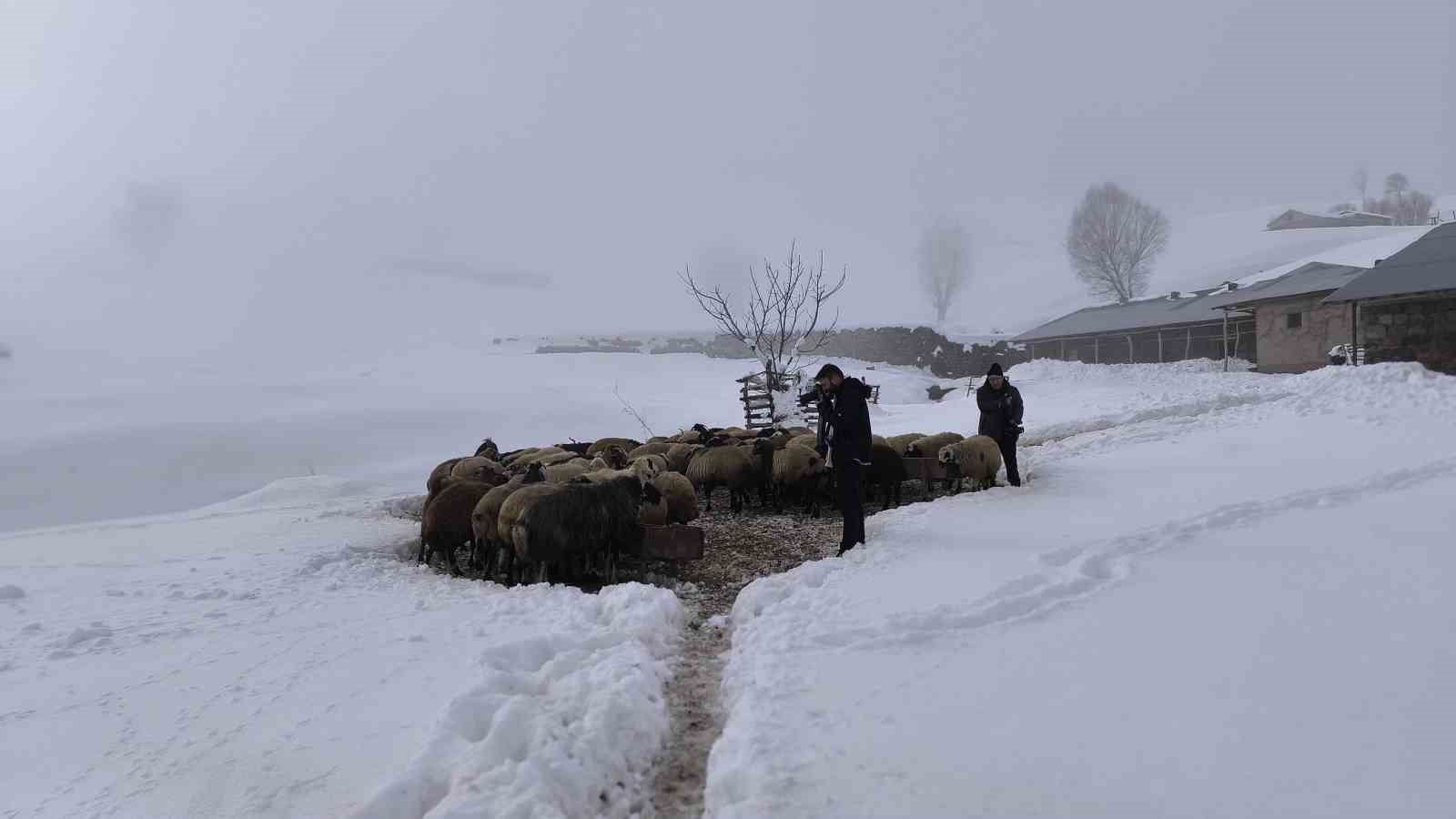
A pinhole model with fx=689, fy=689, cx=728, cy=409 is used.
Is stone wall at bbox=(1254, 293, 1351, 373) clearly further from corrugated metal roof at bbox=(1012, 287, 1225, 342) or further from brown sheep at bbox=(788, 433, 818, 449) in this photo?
brown sheep at bbox=(788, 433, 818, 449)

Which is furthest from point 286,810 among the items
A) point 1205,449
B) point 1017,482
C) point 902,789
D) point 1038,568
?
point 1205,449

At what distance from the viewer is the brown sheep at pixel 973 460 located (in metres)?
8.95

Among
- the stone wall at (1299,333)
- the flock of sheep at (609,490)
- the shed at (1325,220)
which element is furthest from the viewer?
the shed at (1325,220)

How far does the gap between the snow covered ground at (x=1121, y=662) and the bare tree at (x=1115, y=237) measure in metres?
50.9

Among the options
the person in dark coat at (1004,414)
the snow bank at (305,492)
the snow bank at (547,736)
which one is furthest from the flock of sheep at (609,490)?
the snow bank at (305,492)

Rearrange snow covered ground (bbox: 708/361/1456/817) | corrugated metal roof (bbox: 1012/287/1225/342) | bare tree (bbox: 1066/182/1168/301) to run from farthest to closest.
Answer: bare tree (bbox: 1066/182/1168/301)
corrugated metal roof (bbox: 1012/287/1225/342)
snow covered ground (bbox: 708/361/1456/817)

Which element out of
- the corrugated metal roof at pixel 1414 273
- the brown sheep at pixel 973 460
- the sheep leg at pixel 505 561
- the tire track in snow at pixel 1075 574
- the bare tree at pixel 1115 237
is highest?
the bare tree at pixel 1115 237

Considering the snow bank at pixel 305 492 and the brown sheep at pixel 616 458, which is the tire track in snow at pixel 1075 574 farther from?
the snow bank at pixel 305 492

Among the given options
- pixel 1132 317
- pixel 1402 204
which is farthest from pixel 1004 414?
pixel 1402 204

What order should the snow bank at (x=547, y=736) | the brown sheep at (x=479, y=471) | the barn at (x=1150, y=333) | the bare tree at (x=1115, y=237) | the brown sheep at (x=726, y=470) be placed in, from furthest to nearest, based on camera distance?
the bare tree at (x=1115, y=237), the barn at (x=1150, y=333), the brown sheep at (x=726, y=470), the brown sheep at (x=479, y=471), the snow bank at (x=547, y=736)

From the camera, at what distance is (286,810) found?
2.61 m

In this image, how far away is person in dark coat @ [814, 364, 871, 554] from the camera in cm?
643

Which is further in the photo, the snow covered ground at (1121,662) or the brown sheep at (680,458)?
the brown sheep at (680,458)

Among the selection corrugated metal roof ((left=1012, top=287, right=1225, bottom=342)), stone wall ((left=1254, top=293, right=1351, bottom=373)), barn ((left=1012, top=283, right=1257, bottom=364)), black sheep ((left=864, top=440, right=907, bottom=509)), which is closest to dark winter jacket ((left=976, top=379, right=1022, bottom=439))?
black sheep ((left=864, top=440, right=907, bottom=509))
